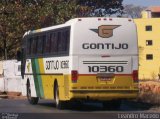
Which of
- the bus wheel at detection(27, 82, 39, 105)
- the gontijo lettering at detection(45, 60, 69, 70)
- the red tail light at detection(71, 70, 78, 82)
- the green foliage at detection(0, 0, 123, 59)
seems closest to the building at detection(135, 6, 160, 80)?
the green foliage at detection(0, 0, 123, 59)

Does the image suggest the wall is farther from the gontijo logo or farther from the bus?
the gontijo logo

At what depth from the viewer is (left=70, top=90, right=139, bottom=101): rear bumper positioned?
77.3 ft

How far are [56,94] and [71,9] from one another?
94.9ft

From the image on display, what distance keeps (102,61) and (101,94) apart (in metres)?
1.19

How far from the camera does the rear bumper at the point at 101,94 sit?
2355 centimetres

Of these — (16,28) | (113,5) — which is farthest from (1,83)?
(113,5)

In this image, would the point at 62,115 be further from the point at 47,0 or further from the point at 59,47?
the point at 47,0

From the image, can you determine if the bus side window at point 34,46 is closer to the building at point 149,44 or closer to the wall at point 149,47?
the building at point 149,44

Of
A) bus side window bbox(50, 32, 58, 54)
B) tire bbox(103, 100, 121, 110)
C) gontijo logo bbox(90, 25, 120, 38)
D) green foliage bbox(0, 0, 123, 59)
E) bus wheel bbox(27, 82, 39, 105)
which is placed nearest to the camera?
gontijo logo bbox(90, 25, 120, 38)

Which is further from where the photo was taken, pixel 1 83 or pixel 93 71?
pixel 1 83

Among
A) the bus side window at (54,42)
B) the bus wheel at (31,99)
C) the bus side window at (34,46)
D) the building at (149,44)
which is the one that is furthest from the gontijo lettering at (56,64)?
the building at (149,44)

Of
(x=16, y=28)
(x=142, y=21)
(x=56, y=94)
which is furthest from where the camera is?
A: (x=142, y=21)

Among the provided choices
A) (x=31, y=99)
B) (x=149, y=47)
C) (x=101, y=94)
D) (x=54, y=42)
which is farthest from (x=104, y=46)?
(x=149, y=47)

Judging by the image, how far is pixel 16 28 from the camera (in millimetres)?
51812
